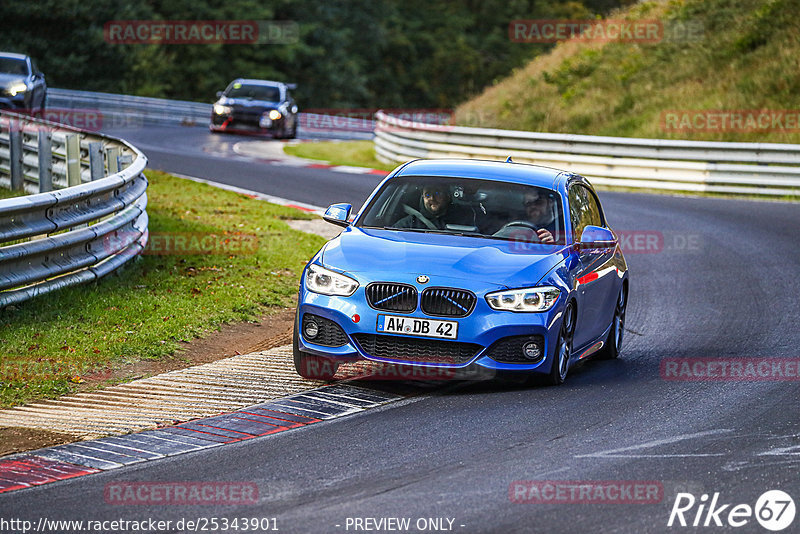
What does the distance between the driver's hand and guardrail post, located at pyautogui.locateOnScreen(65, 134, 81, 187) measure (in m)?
9.16

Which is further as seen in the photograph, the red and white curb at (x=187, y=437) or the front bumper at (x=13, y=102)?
the front bumper at (x=13, y=102)

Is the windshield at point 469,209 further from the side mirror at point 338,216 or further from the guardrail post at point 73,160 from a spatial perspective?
the guardrail post at point 73,160

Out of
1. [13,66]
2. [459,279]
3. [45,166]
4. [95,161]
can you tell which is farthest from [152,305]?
[13,66]

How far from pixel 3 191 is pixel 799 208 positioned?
13627 millimetres

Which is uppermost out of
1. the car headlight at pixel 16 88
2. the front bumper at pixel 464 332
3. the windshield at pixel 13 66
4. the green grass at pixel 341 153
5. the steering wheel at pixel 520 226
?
the windshield at pixel 13 66

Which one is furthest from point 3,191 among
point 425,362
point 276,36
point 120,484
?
point 276,36

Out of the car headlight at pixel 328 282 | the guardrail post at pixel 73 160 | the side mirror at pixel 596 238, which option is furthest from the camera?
the guardrail post at pixel 73 160

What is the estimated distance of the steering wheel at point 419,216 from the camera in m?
9.23

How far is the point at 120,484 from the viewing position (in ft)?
19.9

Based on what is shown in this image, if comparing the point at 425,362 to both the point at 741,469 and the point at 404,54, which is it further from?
the point at 404,54

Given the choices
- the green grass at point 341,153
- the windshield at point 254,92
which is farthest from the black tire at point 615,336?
the windshield at point 254,92

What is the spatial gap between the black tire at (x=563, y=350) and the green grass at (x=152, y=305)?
311cm

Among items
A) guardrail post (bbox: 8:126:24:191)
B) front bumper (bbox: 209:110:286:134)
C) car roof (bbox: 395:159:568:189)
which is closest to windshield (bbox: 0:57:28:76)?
front bumper (bbox: 209:110:286:134)

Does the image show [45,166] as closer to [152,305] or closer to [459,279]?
[152,305]
